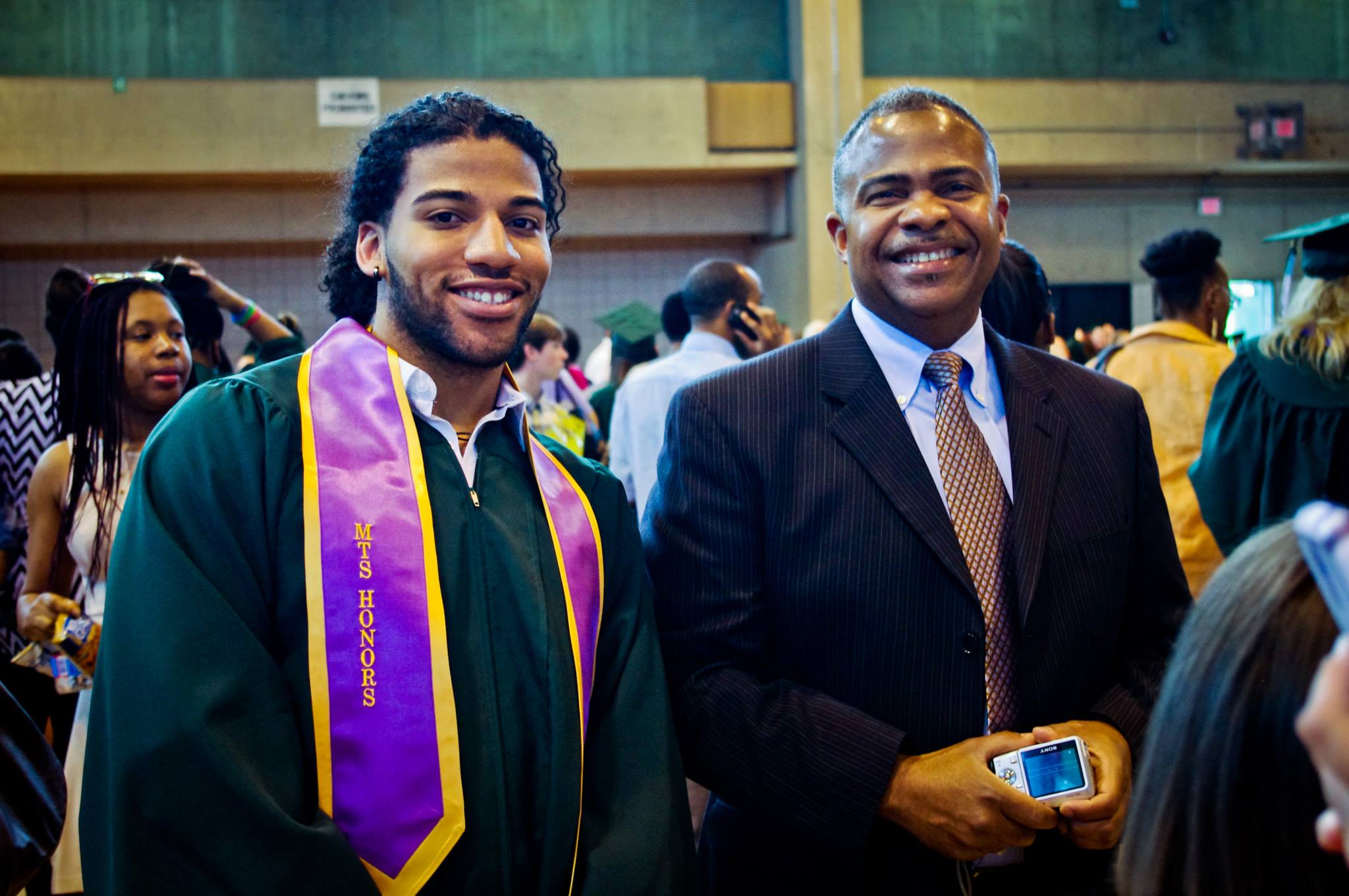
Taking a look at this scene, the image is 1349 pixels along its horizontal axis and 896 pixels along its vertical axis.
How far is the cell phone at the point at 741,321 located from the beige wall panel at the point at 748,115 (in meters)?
6.71

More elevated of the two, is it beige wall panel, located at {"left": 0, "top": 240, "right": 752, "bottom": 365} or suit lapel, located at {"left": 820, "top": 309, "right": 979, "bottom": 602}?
beige wall panel, located at {"left": 0, "top": 240, "right": 752, "bottom": 365}

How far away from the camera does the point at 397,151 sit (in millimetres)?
1730

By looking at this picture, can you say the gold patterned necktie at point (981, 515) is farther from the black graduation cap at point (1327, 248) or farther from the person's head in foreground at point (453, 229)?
the black graduation cap at point (1327, 248)

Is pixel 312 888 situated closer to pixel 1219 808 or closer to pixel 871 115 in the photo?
pixel 1219 808

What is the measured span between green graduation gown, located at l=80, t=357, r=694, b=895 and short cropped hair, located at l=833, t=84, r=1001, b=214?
0.67 metres

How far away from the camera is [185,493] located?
1430mm

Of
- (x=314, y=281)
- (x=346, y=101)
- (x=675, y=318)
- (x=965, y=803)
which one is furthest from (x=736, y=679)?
(x=314, y=281)

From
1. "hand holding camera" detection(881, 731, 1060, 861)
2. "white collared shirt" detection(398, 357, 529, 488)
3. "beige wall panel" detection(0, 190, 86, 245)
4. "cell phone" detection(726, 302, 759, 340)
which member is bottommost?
"hand holding camera" detection(881, 731, 1060, 861)

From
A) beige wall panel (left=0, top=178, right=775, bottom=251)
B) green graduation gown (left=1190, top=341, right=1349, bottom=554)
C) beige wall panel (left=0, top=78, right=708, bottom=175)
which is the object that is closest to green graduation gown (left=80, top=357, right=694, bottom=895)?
green graduation gown (left=1190, top=341, right=1349, bottom=554)

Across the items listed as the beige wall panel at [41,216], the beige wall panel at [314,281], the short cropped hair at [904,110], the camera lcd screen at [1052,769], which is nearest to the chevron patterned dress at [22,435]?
the short cropped hair at [904,110]

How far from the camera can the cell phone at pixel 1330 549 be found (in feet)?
2.23

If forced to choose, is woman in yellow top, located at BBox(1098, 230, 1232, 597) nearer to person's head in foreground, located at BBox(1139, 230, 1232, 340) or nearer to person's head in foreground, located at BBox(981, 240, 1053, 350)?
person's head in foreground, located at BBox(1139, 230, 1232, 340)

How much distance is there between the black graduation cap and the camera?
277 cm

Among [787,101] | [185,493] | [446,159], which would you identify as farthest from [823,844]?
[787,101]
